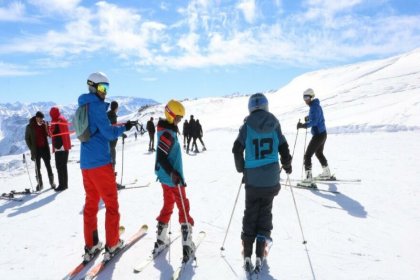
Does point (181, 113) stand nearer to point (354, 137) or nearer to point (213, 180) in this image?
point (213, 180)

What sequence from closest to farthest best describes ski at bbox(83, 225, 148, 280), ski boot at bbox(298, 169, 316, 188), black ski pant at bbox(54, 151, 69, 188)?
ski at bbox(83, 225, 148, 280)
ski boot at bbox(298, 169, 316, 188)
black ski pant at bbox(54, 151, 69, 188)

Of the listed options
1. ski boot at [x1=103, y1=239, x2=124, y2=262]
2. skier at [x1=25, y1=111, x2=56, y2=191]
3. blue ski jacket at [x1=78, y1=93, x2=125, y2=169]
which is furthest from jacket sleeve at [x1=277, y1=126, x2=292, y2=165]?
skier at [x1=25, y1=111, x2=56, y2=191]

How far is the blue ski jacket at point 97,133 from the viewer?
4.62 meters

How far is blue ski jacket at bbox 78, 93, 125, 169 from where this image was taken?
4.62 meters

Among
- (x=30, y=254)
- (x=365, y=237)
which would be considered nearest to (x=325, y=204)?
(x=365, y=237)

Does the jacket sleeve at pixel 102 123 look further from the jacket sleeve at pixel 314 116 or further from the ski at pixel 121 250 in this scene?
the jacket sleeve at pixel 314 116

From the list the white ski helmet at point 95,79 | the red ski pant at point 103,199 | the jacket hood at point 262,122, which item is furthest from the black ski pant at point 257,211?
the white ski helmet at point 95,79

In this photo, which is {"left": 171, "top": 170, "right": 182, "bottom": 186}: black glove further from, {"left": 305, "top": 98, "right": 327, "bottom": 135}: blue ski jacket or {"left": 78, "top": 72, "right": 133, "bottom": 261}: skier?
{"left": 305, "top": 98, "right": 327, "bottom": 135}: blue ski jacket

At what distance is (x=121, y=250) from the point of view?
5.30 m

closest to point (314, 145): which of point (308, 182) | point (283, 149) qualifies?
point (308, 182)

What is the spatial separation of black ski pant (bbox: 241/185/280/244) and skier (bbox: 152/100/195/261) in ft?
2.87

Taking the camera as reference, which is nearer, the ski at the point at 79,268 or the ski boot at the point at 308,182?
the ski at the point at 79,268

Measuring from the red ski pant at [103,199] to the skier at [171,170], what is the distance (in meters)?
0.62

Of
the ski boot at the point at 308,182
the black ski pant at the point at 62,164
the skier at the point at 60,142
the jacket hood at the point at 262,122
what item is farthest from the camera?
the black ski pant at the point at 62,164
